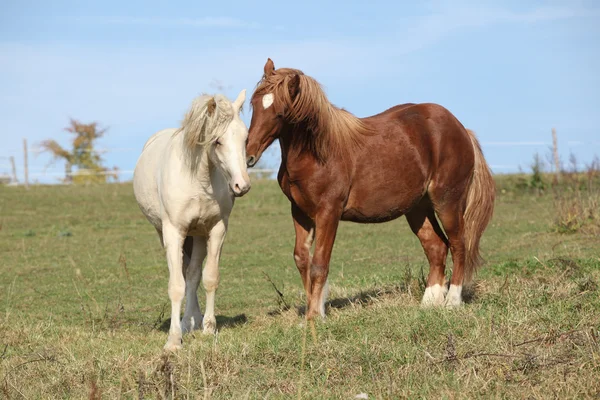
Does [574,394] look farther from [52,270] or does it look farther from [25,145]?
[25,145]

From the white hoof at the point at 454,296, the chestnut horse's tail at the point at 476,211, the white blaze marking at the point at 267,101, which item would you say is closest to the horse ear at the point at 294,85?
the white blaze marking at the point at 267,101

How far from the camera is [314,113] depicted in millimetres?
6094

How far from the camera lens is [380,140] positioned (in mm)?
6625

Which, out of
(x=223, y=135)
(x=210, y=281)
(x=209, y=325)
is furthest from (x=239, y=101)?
(x=209, y=325)

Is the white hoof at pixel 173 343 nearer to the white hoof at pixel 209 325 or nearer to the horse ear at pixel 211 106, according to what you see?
the white hoof at pixel 209 325

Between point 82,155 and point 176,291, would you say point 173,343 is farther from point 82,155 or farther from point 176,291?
point 82,155

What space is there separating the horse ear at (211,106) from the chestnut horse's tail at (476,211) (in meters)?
2.77

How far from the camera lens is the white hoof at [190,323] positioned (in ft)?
22.9

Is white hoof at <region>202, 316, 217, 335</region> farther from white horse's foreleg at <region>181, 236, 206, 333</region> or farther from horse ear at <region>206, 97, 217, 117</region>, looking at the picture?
horse ear at <region>206, 97, 217, 117</region>

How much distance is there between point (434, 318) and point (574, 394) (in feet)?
5.45

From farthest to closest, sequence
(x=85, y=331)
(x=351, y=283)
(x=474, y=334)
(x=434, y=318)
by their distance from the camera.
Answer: (x=351, y=283) < (x=85, y=331) < (x=434, y=318) < (x=474, y=334)

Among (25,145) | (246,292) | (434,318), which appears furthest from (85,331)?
(25,145)

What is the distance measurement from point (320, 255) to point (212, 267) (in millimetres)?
1044

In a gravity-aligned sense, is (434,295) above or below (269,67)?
below
